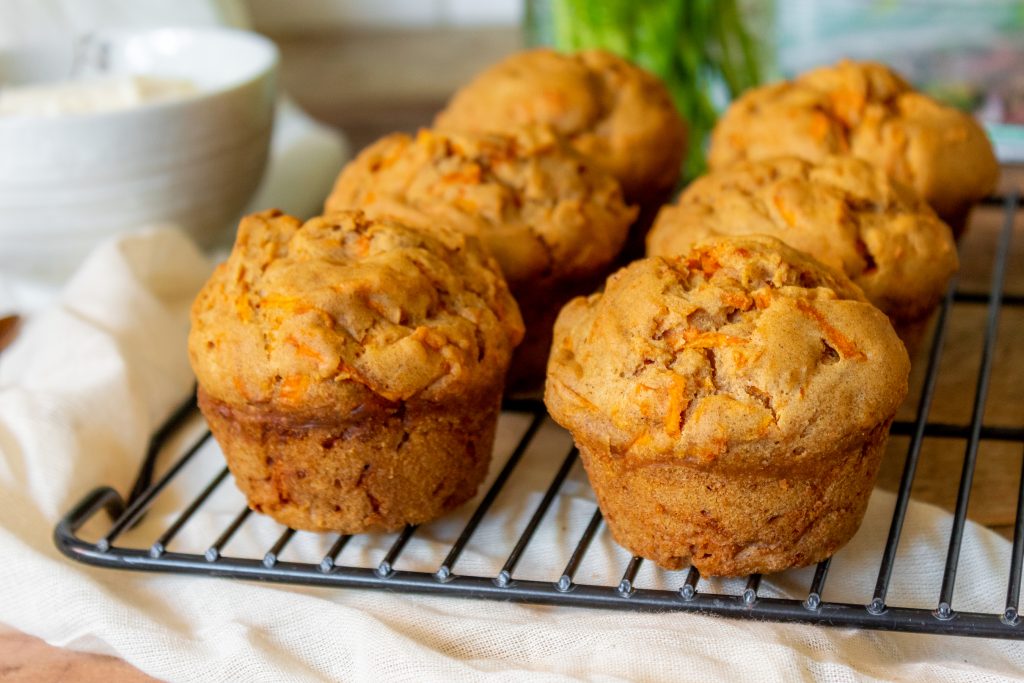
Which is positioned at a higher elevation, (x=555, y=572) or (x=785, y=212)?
(x=785, y=212)

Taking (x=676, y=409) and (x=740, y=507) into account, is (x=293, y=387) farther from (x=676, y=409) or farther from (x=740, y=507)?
(x=740, y=507)

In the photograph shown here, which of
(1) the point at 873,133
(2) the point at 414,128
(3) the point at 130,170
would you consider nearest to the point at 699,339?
(1) the point at 873,133

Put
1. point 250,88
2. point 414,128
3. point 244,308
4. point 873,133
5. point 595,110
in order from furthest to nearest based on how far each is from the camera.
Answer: point 414,128, point 250,88, point 595,110, point 873,133, point 244,308

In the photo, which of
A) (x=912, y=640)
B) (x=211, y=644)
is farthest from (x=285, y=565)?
(x=912, y=640)

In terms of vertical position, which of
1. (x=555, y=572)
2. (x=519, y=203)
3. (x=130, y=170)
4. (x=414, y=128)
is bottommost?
(x=414, y=128)

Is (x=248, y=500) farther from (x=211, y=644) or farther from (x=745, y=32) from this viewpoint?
(x=745, y=32)
